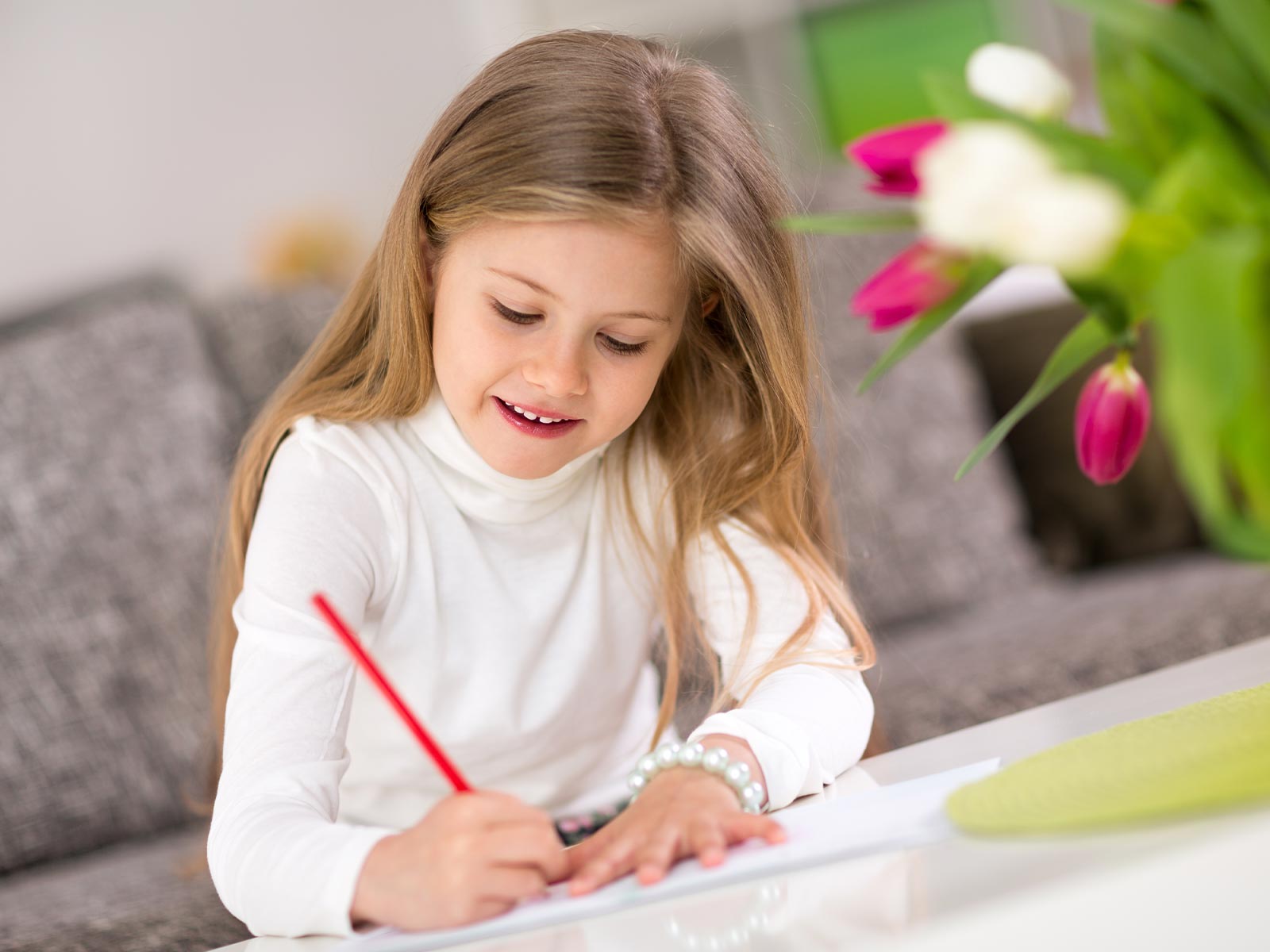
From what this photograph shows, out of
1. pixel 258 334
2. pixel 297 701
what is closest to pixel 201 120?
pixel 258 334

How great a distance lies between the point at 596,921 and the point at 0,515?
1050 mm

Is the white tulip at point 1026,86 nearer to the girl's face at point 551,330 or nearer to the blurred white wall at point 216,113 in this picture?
the girl's face at point 551,330

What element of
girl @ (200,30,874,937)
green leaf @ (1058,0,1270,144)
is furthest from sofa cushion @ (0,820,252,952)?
green leaf @ (1058,0,1270,144)

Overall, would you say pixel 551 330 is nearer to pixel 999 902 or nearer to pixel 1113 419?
pixel 1113 419

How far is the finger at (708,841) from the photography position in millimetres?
617

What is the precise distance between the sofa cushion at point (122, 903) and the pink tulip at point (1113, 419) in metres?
0.67

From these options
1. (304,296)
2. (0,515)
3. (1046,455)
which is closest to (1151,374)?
(1046,455)

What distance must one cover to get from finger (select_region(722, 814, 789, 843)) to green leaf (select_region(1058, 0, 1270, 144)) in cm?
38

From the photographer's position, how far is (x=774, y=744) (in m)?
0.79

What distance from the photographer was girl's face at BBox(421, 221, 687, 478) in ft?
2.85

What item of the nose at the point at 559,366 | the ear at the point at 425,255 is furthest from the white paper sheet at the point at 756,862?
the ear at the point at 425,255

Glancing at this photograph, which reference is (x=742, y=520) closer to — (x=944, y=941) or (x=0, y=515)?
(x=944, y=941)

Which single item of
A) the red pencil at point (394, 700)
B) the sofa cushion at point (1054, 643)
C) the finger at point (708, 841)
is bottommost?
the sofa cushion at point (1054, 643)

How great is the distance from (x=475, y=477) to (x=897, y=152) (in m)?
0.59
